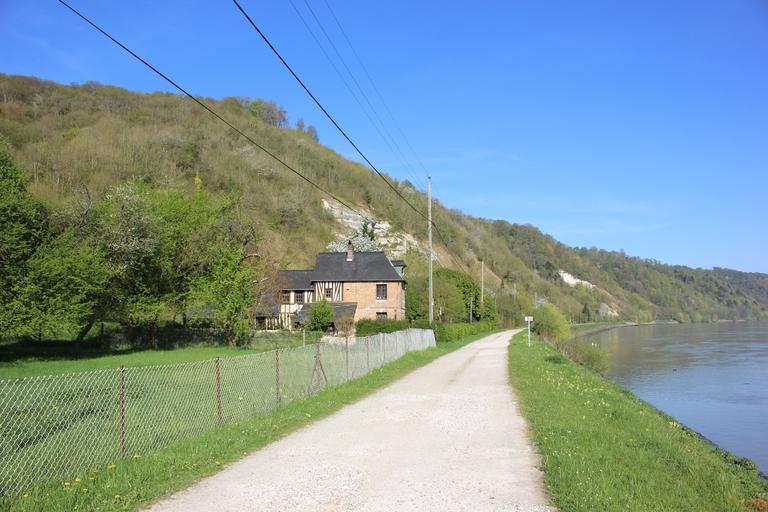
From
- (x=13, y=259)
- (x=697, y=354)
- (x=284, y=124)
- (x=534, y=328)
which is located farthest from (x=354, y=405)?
(x=284, y=124)

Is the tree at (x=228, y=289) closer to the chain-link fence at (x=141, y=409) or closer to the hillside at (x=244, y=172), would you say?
the hillside at (x=244, y=172)

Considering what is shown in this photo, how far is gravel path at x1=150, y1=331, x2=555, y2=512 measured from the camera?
6203 millimetres

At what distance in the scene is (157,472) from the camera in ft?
23.7

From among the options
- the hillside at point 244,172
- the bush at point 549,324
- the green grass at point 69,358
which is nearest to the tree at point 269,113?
the hillside at point 244,172

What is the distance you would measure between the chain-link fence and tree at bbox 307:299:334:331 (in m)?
30.1

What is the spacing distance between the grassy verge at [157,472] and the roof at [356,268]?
159 ft

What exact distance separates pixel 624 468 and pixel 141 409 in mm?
9904

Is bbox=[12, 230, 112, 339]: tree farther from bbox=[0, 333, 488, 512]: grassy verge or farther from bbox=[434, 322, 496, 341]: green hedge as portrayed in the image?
bbox=[434, 322, 496, 341]: green hedge

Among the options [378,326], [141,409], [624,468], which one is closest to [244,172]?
[378,326]

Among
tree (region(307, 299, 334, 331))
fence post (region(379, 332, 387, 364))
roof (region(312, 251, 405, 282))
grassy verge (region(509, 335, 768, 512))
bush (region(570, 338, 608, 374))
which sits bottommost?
bush (region(570, 338, 608, 374))

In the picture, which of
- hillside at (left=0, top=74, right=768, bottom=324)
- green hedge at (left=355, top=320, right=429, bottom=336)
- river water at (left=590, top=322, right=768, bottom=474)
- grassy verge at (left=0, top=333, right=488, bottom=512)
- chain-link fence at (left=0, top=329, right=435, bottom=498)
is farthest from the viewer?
hillside at (left=0, top=74, right=768, bottom=324)

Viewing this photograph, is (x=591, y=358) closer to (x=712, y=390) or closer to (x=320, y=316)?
(x=712, y=390)

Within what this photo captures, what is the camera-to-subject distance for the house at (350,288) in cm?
5978

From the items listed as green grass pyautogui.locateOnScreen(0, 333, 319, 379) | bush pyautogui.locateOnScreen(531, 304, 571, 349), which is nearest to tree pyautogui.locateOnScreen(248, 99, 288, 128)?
bush pyautogui.locateOnScreen(531, 304, 571, 349)
